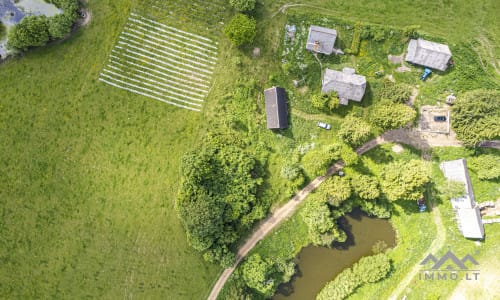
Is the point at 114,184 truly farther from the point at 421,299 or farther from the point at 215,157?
the point at 421,299

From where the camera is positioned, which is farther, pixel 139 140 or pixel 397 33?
pixel 139 140

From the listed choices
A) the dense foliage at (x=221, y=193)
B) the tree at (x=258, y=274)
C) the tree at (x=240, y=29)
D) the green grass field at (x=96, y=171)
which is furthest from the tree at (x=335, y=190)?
the tree at (x=240, y=29)

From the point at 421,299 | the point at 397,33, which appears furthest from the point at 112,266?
the point at 397,33

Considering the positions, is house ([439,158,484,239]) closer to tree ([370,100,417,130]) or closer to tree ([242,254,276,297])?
tree ([370,100,417,130])

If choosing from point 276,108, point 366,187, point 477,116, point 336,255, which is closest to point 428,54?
point 477,116

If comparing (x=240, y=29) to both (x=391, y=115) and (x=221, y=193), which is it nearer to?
(x=221, y=193)
